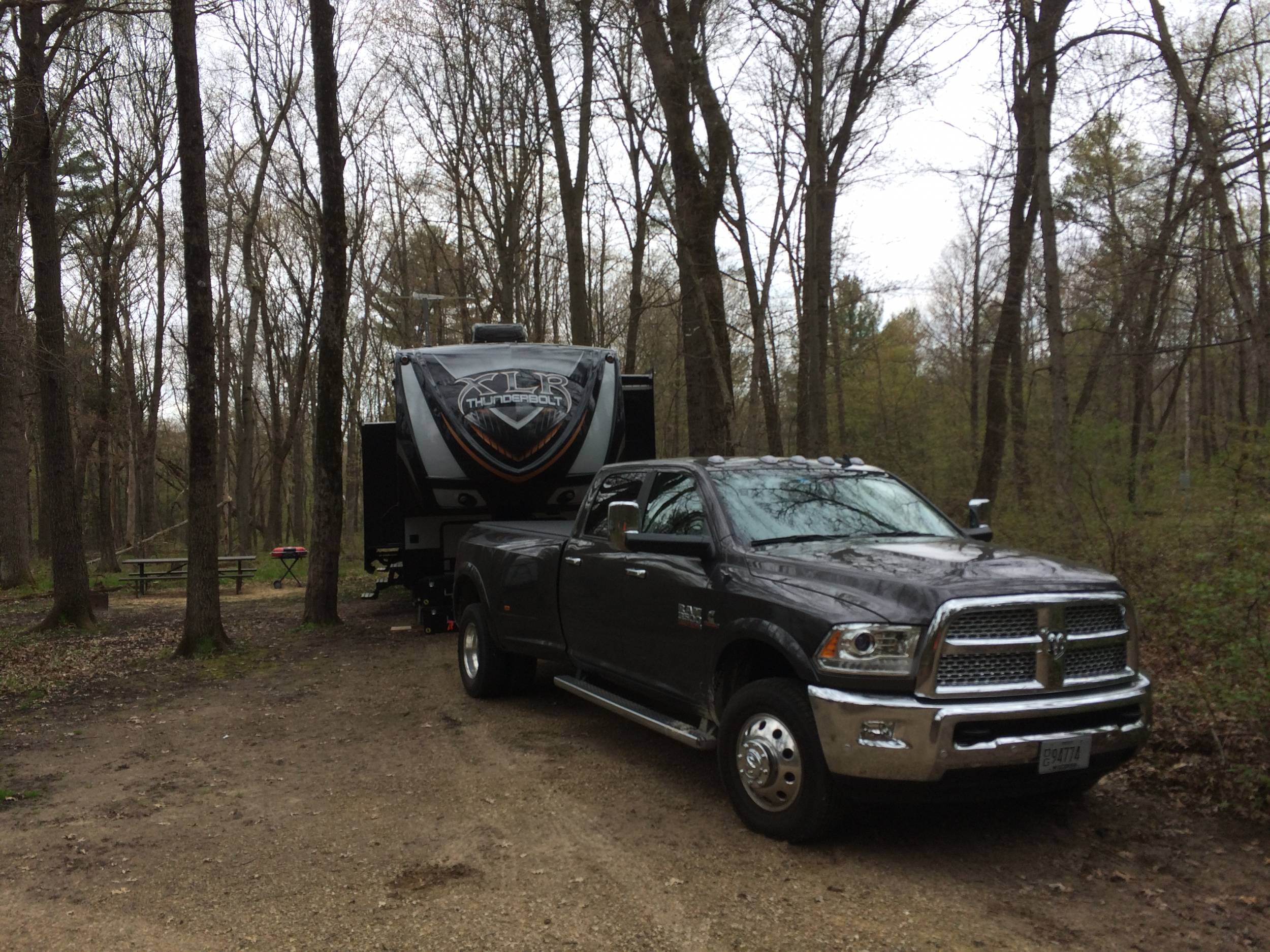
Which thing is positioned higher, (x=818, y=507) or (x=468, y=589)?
(x=818, y=507)

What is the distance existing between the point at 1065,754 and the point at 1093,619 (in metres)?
0.69

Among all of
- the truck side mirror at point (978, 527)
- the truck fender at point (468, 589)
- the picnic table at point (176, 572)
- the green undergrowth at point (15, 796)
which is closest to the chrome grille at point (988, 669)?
the truck side mirror at point (978, 527)

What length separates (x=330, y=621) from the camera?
1305 centimetres

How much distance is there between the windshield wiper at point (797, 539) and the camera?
5656 millimetres

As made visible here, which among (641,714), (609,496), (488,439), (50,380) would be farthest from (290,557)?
(641,714)

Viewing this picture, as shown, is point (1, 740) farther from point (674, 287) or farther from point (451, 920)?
point (674, 287)

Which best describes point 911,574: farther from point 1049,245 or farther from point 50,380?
point 50,380

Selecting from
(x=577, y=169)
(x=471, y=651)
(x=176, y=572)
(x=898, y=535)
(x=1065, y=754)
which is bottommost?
(x=176, y=572)

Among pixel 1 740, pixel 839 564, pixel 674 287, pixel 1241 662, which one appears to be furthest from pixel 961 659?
pixel 674 287

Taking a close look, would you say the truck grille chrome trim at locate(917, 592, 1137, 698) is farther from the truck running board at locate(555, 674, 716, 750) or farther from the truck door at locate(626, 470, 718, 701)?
the truck running board at locate(555, 674, 716, 750)

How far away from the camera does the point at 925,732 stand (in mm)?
4324

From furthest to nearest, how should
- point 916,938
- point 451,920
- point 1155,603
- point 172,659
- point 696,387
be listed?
point 696,387, point 172,659, point 1155,603, point 451,920, point 916,938

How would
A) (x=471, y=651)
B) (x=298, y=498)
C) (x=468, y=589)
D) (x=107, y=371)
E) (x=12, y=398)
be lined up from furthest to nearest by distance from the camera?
(x=298, y=498), (x=107, y=371), (x=12, y=398), (x=468, y=589), (x=471, y=651)

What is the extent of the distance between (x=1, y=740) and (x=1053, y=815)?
7519 mm
